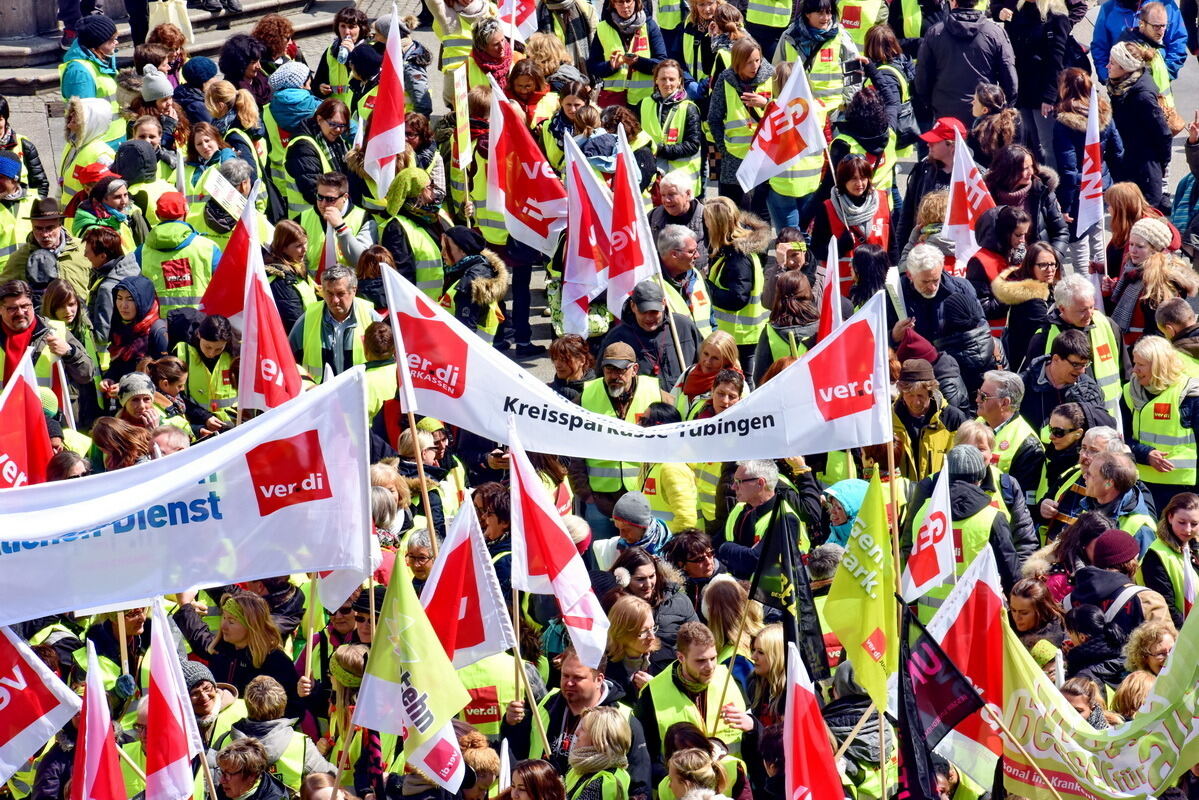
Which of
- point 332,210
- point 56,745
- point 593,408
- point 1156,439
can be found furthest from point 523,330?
point 56,745

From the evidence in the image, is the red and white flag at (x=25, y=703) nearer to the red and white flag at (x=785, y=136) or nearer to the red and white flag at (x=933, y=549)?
the red and white flag at (x=933, y=549)

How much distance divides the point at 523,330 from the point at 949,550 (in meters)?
5.31

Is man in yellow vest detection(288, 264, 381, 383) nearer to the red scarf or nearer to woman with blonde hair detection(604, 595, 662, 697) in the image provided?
the red scarf

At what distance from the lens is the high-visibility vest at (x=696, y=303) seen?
12.6m

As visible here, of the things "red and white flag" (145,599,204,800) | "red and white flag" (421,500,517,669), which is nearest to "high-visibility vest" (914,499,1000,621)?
"red and white flag" (421,500,517,669)

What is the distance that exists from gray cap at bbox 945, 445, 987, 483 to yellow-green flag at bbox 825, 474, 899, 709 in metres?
1.32

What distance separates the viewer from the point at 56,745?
959 cm

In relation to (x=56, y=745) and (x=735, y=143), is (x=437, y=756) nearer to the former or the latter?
(x=56, y=745)

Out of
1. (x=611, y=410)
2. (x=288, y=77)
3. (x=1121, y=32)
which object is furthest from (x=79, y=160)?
(x=1121, y=32)

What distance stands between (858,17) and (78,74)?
584 centimetres

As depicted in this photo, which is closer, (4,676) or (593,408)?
(4,676)

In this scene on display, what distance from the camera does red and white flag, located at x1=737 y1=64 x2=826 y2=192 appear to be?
13.4m

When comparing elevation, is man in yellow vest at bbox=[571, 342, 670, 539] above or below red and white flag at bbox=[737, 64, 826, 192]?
below

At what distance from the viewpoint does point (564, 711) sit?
9203 mm
